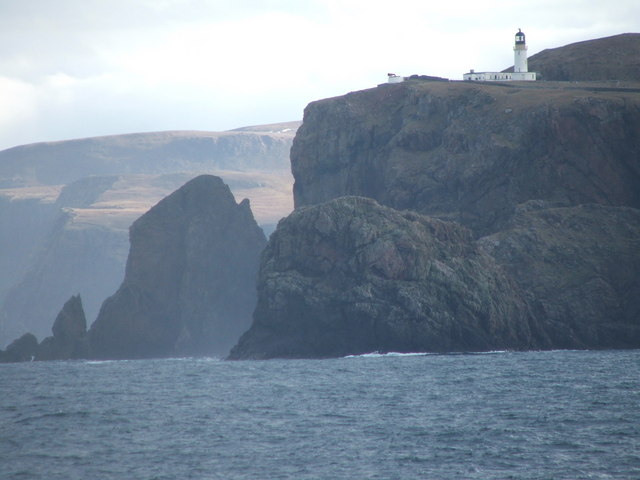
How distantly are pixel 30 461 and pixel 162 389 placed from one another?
33630mm

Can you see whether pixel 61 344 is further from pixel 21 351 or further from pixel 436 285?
pixel 436 285

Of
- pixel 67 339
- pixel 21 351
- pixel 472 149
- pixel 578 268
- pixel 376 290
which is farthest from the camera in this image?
pixel 472 149

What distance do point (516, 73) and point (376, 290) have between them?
234 feet

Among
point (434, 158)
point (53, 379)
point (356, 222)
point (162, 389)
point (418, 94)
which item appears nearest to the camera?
point (162, 389)

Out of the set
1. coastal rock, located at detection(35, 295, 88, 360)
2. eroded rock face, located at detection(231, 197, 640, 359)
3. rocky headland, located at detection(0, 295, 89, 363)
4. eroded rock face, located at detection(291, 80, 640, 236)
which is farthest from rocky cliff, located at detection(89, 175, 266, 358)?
eroded rock face, located at detection(231, 197, 640, 359)

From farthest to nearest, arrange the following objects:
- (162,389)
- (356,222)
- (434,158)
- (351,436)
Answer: (434,158), (356,222), (162,389), (351,436)

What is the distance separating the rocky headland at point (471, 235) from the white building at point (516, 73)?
1038 centimetres

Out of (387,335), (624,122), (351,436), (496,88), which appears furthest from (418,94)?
(351,436)

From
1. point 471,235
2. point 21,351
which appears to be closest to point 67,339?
point 21,351

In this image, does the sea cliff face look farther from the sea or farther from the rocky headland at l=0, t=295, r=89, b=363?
the rocky headland at l=0, t=295, r=89, b=363

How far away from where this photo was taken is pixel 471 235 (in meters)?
132

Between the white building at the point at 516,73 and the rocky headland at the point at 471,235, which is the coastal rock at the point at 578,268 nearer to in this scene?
the rocky headland at the point at 471,235

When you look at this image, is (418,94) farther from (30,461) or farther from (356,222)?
(30,461)

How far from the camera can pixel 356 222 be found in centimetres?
12900
